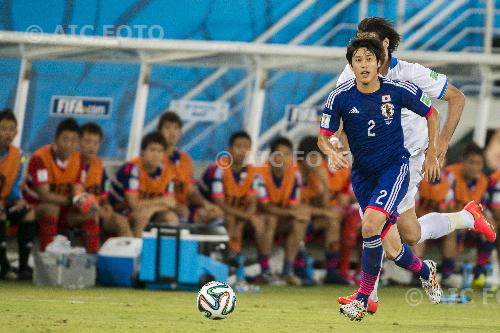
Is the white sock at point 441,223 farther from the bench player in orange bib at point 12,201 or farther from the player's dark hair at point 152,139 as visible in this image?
the bench player in orange bib at point 12,201

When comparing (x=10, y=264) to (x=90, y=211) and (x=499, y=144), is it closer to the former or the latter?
(x=90, y=211)

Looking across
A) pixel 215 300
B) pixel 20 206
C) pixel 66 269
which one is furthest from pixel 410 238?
pixel 20 206

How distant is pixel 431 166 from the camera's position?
7414 mm

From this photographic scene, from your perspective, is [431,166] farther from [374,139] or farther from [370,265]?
[370,265]

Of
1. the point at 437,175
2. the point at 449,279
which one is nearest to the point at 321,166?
the point at 449,279

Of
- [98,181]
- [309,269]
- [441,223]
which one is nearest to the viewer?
[441,223]

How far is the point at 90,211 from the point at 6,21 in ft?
9.73

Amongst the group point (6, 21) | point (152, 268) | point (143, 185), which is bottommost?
point (152, 268)

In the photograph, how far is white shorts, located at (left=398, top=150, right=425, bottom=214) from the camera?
8062mm

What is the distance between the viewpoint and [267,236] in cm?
1187

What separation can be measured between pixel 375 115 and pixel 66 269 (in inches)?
153

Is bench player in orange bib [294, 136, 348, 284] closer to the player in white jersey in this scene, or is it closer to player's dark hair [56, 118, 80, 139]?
player's dark hair [56, 118, 80, 139]

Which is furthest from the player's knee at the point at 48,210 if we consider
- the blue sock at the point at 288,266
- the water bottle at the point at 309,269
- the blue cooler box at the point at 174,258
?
the water bottle at the point at 309,269

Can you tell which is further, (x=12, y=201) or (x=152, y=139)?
(x=152, y=139)
